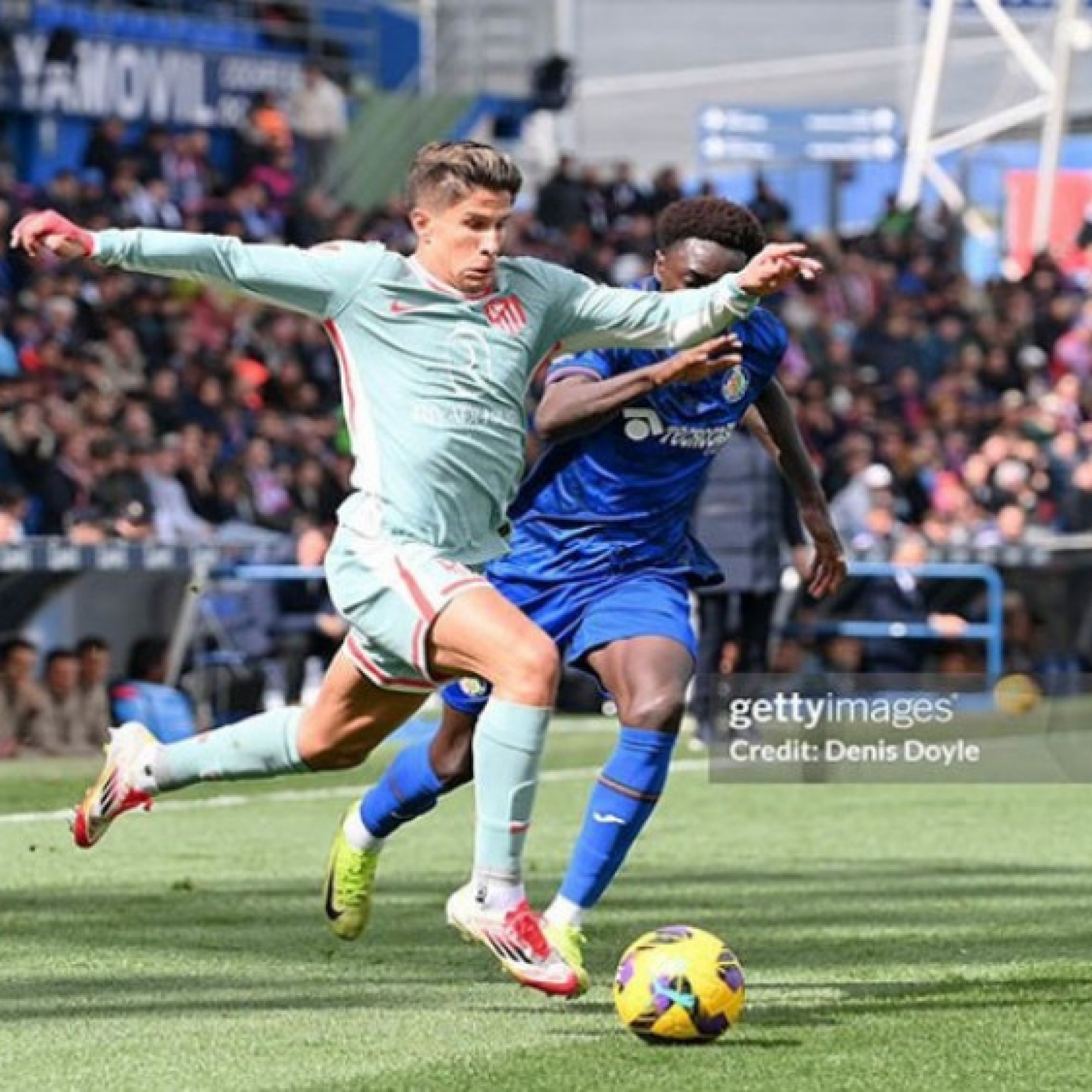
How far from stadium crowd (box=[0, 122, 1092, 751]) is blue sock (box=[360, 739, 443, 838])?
30.2 feet

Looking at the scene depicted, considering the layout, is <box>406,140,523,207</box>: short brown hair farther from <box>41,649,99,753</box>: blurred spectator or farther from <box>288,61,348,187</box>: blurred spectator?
<box>288,61,348,187</box>: blurred spectator

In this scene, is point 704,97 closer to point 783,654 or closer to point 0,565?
point 783,654

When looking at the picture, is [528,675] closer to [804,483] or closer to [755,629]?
[804,483]

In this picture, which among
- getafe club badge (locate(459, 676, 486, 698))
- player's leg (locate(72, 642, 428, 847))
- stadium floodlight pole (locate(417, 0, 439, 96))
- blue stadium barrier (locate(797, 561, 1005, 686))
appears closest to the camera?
player's leg (locate(72, 642, 428, 847))

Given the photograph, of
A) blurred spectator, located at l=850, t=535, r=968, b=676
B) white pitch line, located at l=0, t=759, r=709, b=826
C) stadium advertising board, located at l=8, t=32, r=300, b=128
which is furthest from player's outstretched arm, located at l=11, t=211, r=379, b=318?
stadium advertising board, located at l=8, t=32, r=300, b=128

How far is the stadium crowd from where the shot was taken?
69.6 feet

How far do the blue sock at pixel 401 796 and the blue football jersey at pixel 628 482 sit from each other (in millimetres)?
642

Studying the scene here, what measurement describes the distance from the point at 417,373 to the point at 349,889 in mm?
1800

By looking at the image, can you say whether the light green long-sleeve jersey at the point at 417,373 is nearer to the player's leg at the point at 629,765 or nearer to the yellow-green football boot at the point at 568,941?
the player's leg at the point at 629,765

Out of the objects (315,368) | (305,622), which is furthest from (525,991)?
(315,368)

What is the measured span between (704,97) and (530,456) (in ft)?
127

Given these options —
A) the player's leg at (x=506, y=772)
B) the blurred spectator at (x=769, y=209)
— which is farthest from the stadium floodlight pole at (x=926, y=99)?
the player's leg at (x=506, y=772)

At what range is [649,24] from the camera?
58.4m

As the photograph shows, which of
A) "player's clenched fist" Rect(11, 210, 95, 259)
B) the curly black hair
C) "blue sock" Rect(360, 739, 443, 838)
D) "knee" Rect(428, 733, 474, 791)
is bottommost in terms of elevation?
"blue sock" Rect(360, 739, 443, 838)
